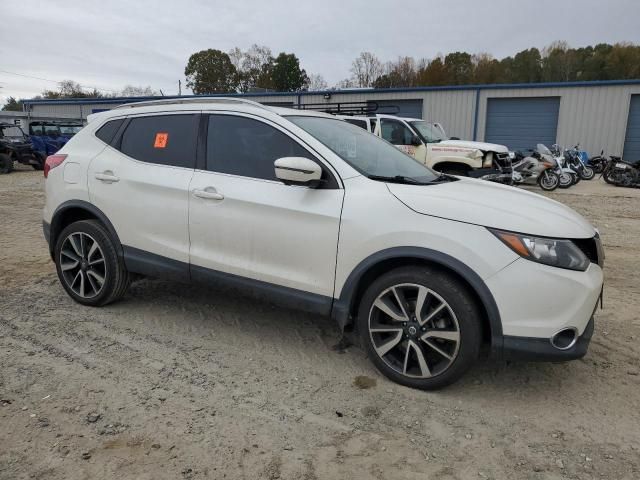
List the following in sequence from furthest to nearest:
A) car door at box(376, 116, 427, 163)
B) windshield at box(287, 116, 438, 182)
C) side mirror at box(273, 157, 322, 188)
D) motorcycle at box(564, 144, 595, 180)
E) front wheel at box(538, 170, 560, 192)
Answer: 1. motorcycle at box(564, 144, 595, 180)
2. front wheel at box(538, 170, 560, 192)
3. car door at box(376, 116, 427, 163)
4. windshield at box(287, 116, 438, 182)
5. side mirror at box(273, 157, 322, 188)

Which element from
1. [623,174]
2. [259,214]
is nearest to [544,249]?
[259,214]

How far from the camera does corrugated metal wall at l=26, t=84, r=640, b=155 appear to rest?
21.4 m

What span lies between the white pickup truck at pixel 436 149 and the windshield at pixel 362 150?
7.65 metres

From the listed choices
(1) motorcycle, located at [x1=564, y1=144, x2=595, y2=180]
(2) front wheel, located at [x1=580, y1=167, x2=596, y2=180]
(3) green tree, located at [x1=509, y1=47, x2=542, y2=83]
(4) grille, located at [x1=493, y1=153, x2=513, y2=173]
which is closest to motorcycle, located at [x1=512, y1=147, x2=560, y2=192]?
(4) grille, located at [x1=493, y1=153, x2=513, y2=173]

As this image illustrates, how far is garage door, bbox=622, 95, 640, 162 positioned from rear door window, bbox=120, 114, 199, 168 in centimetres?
2278

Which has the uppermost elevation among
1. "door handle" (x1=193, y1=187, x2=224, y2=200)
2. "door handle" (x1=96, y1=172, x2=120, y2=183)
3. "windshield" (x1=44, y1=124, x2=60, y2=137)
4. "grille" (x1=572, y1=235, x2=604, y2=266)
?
"windshield" (x1=44, y1=124, x2=60, y2=137)

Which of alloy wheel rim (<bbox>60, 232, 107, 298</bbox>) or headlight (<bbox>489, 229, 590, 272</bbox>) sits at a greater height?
headlight (<bbox>489, 229, 590, 272</bbox>)

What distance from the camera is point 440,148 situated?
1213 centimetres

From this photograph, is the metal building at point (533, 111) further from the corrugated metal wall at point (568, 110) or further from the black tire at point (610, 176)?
the black tire at point (610, 176)

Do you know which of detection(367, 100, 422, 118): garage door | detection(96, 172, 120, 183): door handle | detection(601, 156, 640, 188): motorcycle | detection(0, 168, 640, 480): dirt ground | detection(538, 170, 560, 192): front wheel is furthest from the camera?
detection(367, 100, 422, 118): garage door

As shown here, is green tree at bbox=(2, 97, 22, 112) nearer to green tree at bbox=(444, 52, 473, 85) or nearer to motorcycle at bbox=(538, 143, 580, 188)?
green tree at bbox=(444, 52, 473, 85)

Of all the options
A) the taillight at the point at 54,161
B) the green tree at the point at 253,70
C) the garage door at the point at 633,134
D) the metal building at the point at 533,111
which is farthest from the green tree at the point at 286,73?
the taillight at the point at 54,161

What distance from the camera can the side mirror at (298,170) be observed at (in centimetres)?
321

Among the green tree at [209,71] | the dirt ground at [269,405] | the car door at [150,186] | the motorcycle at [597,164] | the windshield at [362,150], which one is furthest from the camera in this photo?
the green tree at [209,71]
